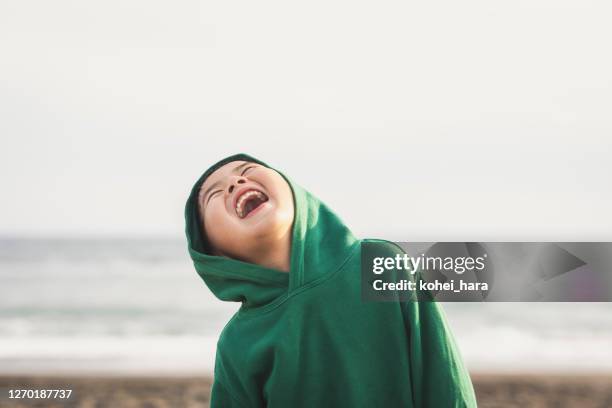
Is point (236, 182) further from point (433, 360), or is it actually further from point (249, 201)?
point (433, 360)

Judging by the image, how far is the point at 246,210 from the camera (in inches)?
52.4

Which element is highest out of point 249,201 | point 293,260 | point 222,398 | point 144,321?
point 144,321

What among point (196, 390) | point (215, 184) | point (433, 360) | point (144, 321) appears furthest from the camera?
point (144, 321)

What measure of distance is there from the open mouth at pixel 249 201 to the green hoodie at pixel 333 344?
6 cm

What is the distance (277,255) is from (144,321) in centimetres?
360

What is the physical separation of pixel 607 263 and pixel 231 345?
947mm

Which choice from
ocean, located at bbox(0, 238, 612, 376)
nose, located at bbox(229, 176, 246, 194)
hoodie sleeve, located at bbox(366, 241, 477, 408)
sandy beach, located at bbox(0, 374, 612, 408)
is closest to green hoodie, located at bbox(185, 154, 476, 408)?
hoodie sleeve, located at bbox(366, 241, 477, 408)

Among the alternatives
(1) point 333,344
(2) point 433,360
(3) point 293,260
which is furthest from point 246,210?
(2) point 433,360

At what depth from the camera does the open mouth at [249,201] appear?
4.32ft

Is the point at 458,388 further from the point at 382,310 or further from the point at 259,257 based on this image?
the point at 259,257

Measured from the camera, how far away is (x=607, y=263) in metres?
1.83

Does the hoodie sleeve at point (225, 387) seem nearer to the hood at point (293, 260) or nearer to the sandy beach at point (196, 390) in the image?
the hood at point (293, 260)

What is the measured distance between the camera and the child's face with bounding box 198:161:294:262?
1293 millimetres

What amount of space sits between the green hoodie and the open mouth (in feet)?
0.21
